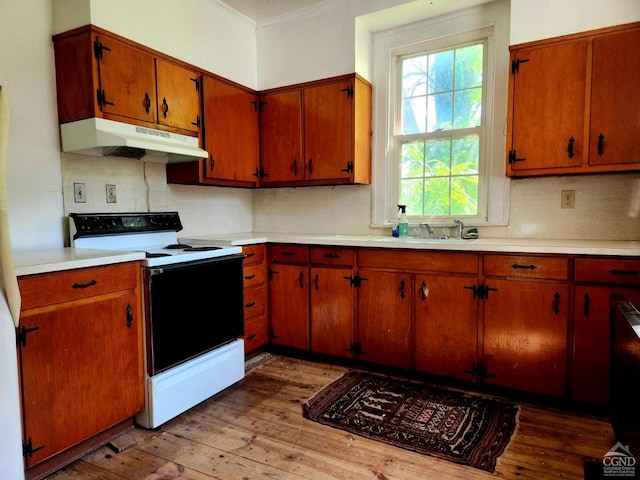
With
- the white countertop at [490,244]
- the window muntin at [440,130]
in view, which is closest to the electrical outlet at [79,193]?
the white countertop at [490,244]

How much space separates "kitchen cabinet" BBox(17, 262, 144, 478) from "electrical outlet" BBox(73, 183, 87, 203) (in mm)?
747

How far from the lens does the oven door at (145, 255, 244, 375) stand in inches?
83.5

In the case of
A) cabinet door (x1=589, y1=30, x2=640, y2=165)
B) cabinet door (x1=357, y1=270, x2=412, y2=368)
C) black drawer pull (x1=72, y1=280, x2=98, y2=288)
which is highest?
cabinet door (x1=589, y1=30, x2=640, y2=165)

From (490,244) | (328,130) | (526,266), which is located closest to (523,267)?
(526,266)

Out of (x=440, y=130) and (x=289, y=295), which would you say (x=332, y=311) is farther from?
(x=440, y=130)

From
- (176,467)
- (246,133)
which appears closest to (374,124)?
(246,133)

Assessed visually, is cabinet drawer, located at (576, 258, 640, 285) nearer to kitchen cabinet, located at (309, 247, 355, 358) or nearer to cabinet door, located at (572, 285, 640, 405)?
cabinet door, located at (572, 285, 640, 405)

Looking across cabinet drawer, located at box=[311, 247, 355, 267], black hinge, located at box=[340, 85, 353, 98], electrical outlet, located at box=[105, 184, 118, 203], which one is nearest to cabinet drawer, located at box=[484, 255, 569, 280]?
cabinet drawer, located at box=[311, 247, 355, 267]

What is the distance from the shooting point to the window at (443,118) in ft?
9.55

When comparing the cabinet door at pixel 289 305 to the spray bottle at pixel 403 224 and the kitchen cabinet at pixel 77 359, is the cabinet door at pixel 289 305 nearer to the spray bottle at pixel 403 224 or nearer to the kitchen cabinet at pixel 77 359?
the spray bottle at pixel 403 224

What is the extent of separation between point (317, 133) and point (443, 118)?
0.99 metres

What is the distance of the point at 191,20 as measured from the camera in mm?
2891

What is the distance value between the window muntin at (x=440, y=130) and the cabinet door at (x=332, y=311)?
87 cm

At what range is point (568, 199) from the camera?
8.77 ft
